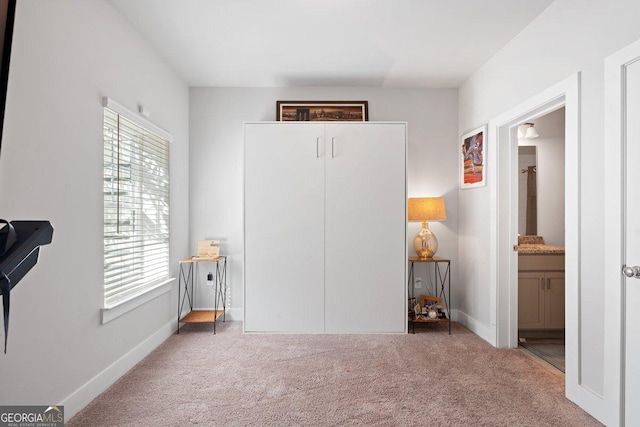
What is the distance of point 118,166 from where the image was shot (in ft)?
9.05

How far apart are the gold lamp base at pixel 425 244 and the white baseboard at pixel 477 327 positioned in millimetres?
785

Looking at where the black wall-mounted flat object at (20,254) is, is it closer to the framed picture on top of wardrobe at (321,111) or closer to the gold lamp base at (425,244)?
the framed picture on top of wardrobe at (321,111)

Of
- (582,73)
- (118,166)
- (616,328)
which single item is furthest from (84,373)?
(582,73)

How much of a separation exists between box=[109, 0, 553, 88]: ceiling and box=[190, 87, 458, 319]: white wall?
194mm

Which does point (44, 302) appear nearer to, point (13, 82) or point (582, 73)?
point (13, 82)

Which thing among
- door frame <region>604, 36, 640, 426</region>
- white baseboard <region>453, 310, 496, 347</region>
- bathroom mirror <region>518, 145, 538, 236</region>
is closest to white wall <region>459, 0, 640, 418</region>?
door frame <region>604, 36, 640, 426</region>

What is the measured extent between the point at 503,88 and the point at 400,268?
1.89m

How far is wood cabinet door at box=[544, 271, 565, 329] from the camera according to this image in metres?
3.72

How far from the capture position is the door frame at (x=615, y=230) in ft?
6.58

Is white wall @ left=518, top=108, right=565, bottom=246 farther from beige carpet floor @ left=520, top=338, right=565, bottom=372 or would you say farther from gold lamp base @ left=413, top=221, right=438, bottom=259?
gold lamp base @ left=413, top=221, right=438, bottom=259

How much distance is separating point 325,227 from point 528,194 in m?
2.41

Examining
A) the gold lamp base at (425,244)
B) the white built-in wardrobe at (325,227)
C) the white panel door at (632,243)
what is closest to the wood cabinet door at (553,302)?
the gold lamp base at (425,244)

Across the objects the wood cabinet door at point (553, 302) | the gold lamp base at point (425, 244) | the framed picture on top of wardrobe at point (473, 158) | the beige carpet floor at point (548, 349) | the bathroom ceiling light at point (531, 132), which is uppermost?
the bathroom ceiling light at point (531, 132)

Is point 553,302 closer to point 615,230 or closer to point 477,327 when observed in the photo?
point 477,327
